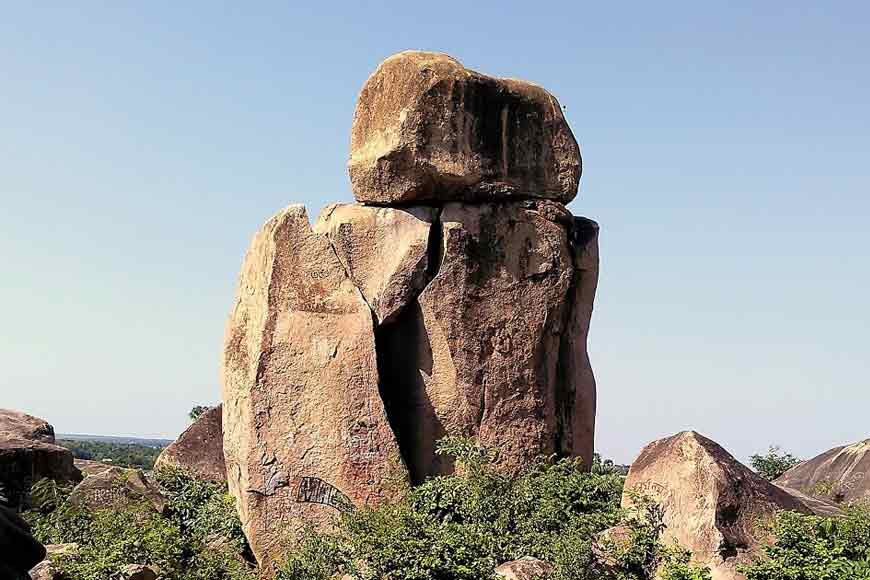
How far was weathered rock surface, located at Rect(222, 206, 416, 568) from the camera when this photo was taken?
12977 mm

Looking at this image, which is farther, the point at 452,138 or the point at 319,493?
the point at 452,138

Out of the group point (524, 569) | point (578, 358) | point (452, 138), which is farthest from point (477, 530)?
point (452, 138)

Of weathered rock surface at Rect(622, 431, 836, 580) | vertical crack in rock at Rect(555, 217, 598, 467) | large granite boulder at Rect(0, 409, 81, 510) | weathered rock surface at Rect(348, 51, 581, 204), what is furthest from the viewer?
large granite boulder at Rect(0, 409, 81, 510)

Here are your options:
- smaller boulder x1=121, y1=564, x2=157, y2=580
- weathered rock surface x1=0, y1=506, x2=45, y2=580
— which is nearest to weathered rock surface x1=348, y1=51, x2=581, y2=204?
smaller boulder x1=121, y1=564, x2=157, y2=580

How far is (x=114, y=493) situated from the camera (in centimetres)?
1411

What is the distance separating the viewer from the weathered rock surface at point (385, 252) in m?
14.0

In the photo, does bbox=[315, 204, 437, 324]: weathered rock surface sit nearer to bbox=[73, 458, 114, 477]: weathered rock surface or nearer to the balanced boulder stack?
the balanced boulder stack

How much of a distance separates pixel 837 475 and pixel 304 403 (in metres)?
9.53

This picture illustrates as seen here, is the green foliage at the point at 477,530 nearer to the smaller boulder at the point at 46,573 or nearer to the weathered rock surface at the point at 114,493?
the smaller boulder at the point at 46,573

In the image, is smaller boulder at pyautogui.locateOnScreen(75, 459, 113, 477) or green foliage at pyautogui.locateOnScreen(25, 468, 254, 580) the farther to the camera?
smaller boulder at pyautogui.locateOnScreen(75, 459, 113, 477)

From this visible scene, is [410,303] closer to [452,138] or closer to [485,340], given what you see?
[485,340]

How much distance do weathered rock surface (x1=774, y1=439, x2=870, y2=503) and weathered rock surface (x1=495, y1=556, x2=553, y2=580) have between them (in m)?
6.68

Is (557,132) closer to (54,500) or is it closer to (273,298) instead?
(273,298)

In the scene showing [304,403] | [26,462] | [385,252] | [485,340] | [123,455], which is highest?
[385,252]
